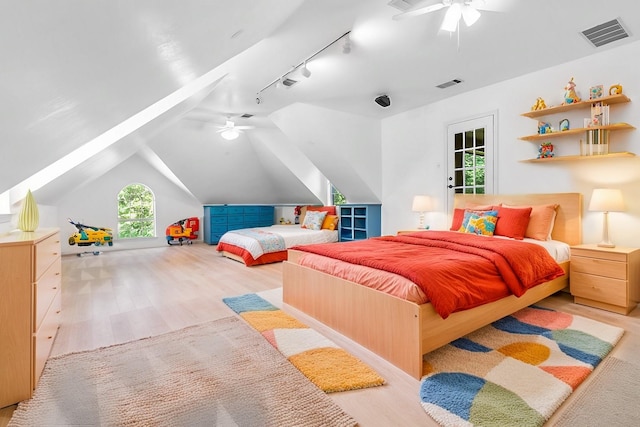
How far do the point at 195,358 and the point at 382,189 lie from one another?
14.1ft

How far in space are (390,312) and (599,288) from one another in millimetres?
2315

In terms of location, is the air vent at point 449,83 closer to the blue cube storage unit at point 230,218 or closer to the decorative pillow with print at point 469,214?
the decorative pillow with print at point 469,214

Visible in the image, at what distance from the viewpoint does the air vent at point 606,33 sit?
8.86 feet

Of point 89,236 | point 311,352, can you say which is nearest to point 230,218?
point 89,236

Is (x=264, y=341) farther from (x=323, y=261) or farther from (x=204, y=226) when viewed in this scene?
(x=204, y=226)

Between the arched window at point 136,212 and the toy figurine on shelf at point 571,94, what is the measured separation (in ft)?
25.2

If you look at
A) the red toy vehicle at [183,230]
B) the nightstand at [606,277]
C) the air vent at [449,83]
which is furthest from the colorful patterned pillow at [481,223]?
the red toy vehicle at [183,230]

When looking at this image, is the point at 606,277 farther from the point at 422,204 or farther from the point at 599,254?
the point at 422,204

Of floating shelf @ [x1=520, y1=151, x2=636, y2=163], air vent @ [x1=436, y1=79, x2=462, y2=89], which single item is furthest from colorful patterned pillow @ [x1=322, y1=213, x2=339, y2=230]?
floating shelf @ [x1=520, y1=151, x2=636, y2=163]

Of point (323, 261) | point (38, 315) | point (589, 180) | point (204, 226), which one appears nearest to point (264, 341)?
point (323, 261)

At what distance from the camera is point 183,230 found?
751 cm

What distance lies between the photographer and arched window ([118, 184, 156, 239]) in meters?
7.11

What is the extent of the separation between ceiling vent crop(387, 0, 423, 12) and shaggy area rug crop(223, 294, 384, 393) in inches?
98.2

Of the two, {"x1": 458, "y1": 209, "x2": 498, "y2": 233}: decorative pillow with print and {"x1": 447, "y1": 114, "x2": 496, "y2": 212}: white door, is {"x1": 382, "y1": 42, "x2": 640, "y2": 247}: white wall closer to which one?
{"x1": 447, "y1": 114, "x2": 496, "y2": 212}: white door
